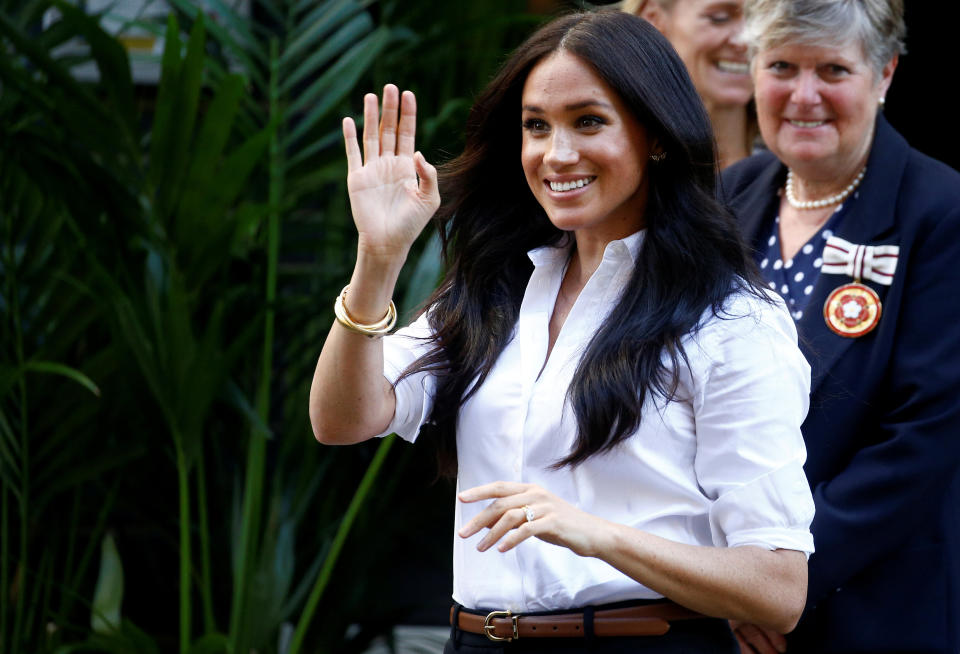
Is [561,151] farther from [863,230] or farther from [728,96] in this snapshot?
[728,96]

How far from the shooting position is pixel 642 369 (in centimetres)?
160

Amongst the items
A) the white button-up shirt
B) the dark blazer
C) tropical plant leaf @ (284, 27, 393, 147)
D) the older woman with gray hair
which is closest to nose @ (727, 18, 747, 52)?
the older woman with gray hair

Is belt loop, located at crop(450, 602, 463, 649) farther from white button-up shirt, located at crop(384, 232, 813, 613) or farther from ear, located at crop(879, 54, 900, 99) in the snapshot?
ear, located at crop(879, 54, 900, 99)

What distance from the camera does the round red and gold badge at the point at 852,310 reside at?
80.0 inches

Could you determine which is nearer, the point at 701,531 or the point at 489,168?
the point at 701,531

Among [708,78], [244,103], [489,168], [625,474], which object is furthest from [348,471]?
[625,474]

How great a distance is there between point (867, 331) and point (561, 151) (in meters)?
0.67

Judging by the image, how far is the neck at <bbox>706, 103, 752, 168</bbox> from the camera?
2.86 m

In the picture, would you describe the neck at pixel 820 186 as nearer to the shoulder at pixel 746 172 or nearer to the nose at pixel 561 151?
the shoulder at pixel 746 172

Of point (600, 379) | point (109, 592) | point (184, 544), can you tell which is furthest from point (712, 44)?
point (109, 592)

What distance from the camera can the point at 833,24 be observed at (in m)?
2.13

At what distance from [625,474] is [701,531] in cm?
13

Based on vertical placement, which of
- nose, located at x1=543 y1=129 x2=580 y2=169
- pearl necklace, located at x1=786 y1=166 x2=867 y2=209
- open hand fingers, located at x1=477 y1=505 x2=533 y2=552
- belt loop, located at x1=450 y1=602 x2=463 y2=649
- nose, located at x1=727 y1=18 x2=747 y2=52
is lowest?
belt loop, located at x1=450 y1=602 x2=463 y2=649

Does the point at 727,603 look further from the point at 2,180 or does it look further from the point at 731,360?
the point at 2,180
